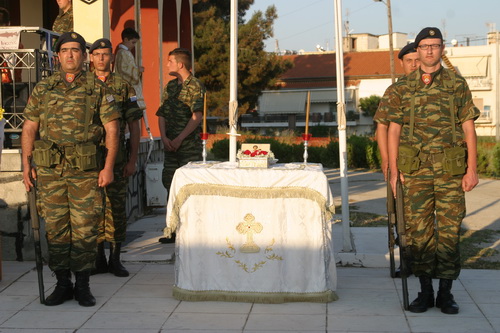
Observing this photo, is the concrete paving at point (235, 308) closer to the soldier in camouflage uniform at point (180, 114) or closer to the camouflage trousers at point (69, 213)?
the camouflage trousers at point (69, 213)

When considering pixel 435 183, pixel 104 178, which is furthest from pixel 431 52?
pixel 104 178

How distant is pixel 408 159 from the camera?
5.67m

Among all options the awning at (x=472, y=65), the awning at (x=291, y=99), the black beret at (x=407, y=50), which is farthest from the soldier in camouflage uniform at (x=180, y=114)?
the awning at (x=472, y=65)

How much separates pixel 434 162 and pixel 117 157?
2.84 meters

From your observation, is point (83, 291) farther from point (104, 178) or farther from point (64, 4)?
point (64, 4)

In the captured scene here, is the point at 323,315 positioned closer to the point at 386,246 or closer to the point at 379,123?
the point at 379,123

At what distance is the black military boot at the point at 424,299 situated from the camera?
18.7 ft

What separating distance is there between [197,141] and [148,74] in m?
4.91

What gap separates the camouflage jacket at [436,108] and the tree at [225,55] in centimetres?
3280

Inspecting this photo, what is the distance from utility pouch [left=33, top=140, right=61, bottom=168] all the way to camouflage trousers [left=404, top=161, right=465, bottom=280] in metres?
2.69

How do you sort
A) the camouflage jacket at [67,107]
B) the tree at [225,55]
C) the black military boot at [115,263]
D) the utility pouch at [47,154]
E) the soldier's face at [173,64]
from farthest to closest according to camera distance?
the tree at [225,55], the soldier's face at [173,64], the black military boot at [115,263], the camouflage jacket at [67,107], the utility pouch at [47,154]

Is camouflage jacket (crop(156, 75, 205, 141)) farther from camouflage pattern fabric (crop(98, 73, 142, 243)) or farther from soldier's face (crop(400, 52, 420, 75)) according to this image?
soldier's face (crop(400, 52, 420, 75))

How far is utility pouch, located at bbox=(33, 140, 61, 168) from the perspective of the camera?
5.86 meters

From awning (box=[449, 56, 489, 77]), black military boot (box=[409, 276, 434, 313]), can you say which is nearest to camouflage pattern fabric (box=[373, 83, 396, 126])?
black military boot (box=[409, 276, 434, 313])
